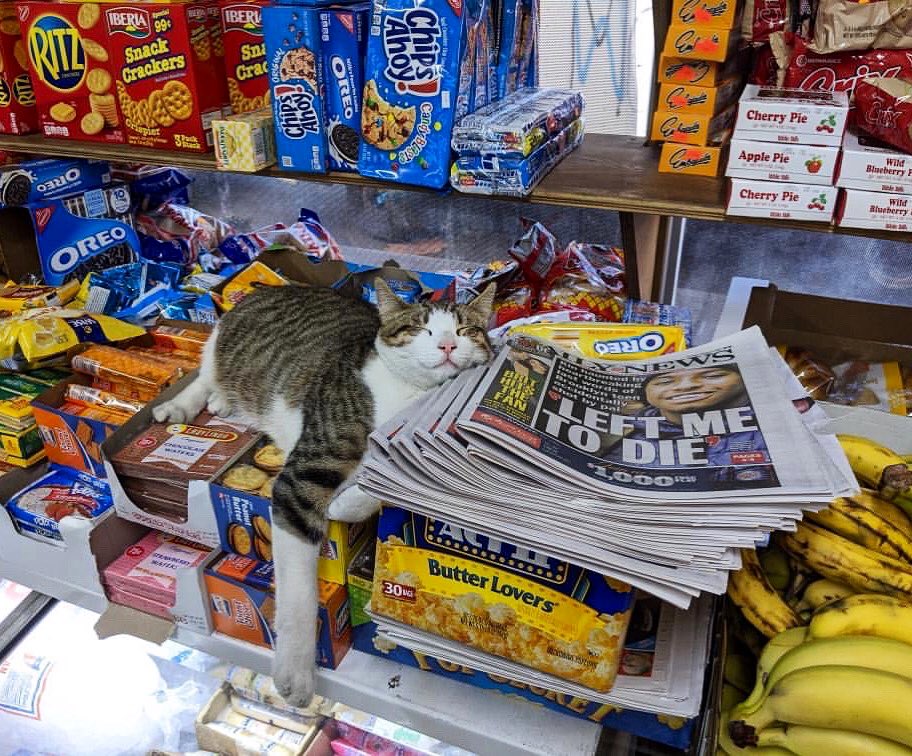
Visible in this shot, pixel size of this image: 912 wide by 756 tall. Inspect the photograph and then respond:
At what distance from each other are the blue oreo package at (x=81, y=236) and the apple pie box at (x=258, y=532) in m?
1.09

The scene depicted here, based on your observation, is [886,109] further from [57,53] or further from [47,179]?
[47,179]

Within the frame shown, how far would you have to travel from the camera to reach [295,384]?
1.33 m

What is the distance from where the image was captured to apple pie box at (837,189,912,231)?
1025 millimetres

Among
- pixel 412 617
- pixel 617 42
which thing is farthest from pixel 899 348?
pixel 412 617

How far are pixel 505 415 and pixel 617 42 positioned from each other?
4.15ft

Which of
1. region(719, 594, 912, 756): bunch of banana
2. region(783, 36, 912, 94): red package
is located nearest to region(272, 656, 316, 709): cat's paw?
region(719, 594, 912, 756): bunch of banana

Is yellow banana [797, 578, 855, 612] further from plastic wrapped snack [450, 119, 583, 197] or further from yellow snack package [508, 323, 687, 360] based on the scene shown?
plastic wrapped snack [450, 119, 583, 197]

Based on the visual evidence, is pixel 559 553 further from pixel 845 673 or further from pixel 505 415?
pixel 845 673

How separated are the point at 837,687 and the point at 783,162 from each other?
0.72 meters

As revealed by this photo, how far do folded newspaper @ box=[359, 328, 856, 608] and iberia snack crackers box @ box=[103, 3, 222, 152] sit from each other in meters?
0.90

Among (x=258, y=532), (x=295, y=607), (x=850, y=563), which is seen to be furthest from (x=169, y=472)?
(x=850, y=563)

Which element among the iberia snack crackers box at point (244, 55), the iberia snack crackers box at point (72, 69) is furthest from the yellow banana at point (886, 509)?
the iberia snack crackers box at point (72, 69)

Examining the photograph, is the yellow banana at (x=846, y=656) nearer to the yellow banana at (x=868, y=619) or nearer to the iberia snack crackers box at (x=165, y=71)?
the yellow banana at (x=868, y=619)

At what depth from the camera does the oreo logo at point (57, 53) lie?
1.52m
